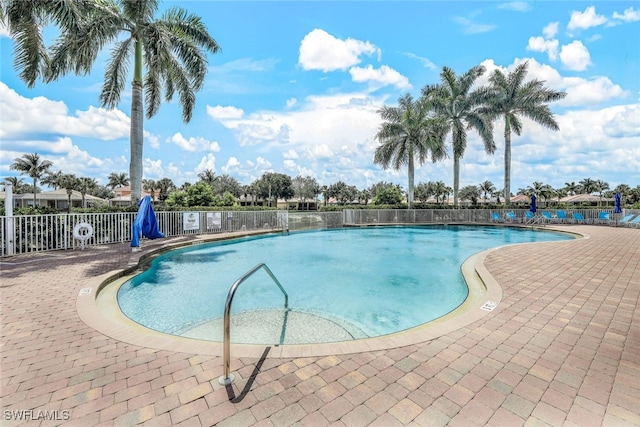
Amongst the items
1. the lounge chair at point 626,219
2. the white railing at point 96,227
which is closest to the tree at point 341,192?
the lounge chair at point 626,219

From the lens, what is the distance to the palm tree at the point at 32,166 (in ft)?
130

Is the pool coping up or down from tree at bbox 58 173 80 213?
down

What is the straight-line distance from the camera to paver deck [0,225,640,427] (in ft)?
6.27

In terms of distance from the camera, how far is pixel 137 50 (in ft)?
37.5

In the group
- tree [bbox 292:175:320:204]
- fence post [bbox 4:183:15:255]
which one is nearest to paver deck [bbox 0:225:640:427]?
fence post [bbox 4:183:15:255]

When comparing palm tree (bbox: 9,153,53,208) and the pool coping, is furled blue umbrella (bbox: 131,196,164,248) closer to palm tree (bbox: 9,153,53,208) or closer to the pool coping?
the pool coping

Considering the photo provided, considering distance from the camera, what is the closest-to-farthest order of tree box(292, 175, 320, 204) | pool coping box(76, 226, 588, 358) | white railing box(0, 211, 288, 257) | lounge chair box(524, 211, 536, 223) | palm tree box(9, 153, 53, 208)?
pool coping box(76, 226, 588, 358) → white railing box(0, 211, 288, 257) → lounge chair box(524, 211, 536, 223) → palm tree box(9, 153, 53, 208) → tree box(292, 175, 320, 204)

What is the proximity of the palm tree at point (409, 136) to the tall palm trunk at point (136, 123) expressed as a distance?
16.0 meters

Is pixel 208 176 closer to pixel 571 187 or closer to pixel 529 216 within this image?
pixel 529 216

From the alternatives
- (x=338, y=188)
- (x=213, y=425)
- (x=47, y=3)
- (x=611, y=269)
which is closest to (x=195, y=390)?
(x=213, y=425)

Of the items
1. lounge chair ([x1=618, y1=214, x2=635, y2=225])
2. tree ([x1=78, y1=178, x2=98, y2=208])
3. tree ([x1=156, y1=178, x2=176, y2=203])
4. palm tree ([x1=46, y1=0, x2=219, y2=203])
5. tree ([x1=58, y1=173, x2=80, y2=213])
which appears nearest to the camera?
palm tree ([x1=46, y1=0, x2=219, y2=203])

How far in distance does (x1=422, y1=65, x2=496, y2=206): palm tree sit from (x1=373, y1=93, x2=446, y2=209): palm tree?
99 cm

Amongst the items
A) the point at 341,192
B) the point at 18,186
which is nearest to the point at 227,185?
the point at 341,192

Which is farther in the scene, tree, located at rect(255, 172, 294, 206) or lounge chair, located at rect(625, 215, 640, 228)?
tree, located at rect(255, 172, 294, 206)
